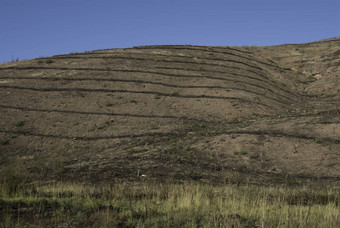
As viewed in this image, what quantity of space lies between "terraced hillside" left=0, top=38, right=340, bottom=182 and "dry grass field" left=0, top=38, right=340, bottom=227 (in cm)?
6

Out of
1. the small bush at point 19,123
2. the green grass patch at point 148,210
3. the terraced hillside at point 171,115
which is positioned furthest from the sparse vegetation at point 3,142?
the green grass patch at point 148,210

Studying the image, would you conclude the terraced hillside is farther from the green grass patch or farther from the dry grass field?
the green grass patch

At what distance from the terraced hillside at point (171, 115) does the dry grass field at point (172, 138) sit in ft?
0.19

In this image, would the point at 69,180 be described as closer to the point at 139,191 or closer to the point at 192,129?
the point at 139,191

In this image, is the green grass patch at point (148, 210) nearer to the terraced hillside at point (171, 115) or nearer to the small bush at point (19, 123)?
the terraced hillside at point (171, 115)

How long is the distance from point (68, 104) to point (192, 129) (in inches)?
220

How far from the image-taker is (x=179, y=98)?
51.3 ft

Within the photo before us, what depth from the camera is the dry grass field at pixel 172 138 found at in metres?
4.95

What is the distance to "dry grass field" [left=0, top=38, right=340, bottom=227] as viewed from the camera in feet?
16.2

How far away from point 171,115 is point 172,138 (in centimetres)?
256

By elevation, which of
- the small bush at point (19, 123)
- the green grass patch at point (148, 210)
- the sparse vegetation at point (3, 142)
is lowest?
the green grass patch at point (148, 210)

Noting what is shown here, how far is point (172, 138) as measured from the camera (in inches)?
465

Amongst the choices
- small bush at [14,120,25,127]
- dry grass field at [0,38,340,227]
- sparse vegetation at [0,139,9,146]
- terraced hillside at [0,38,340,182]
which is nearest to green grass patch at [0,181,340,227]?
dry grass field at [0,38,340,227]

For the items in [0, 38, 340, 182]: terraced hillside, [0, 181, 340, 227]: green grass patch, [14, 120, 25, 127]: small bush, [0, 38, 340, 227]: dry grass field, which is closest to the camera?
[0, 181, 340, 227]: green grass patch
